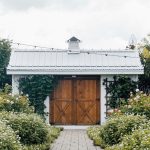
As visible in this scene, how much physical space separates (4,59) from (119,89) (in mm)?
7187

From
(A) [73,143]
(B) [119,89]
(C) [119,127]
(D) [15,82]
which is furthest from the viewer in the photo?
(D) [15,82]

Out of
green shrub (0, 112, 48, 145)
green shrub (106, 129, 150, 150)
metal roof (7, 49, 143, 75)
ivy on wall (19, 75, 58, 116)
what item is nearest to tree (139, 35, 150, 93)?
metal roof (7, 49, 143, 75)

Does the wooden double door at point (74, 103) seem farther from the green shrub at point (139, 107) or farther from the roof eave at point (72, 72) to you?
Result: the green shrub at point (139, 107)

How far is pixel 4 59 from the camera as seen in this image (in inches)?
1093

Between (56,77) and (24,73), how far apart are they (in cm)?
148

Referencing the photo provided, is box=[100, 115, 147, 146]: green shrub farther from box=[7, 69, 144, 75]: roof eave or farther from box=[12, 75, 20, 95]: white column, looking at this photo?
box=[12, 75, 20, 95]: white column

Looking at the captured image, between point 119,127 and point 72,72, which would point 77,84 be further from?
point 119,127

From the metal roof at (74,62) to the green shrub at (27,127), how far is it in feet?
26.8

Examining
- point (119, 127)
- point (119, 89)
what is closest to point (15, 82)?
point (119, 89)

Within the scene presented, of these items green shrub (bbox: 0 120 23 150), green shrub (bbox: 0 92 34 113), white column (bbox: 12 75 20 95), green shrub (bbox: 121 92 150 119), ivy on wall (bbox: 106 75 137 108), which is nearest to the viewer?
green shrub (bbox: 0 120 23 150)

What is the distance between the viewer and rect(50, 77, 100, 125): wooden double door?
78.3 ft

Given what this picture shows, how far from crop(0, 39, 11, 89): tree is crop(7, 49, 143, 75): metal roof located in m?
1.99

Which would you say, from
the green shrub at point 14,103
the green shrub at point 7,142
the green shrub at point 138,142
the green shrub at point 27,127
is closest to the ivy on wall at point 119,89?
the green shrub at point 14,103

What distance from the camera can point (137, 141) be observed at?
34.0 feet
